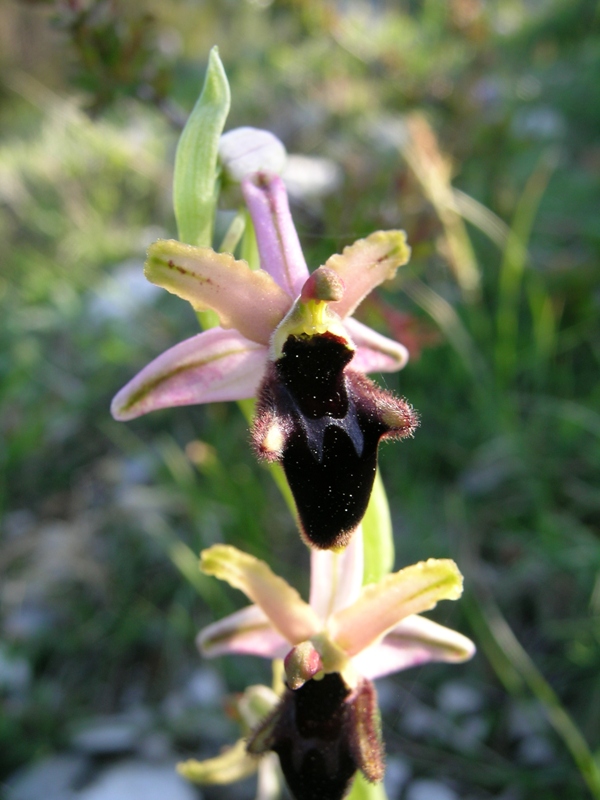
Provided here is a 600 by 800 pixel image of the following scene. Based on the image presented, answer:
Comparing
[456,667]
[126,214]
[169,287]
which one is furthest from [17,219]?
[169,287]

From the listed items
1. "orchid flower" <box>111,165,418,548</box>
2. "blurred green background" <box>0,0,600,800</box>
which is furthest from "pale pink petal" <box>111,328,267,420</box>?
"blurred green background" <box>0,0,600,800</box>

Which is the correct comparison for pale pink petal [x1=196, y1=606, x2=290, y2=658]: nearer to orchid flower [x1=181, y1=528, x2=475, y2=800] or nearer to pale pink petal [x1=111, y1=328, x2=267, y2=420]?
orchid flower [x1=181, y1=528, x2=475, y2=800]

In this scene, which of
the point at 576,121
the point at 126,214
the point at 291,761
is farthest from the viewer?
the point at 126,214

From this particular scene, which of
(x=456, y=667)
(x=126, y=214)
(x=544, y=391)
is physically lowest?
(x=456, y=667)

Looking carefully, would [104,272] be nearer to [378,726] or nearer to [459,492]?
[459,492]

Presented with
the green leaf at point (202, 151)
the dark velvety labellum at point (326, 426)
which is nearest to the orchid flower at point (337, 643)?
the dark velvety labellum at point (326, 426)

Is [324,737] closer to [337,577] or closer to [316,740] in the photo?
[316,740]
